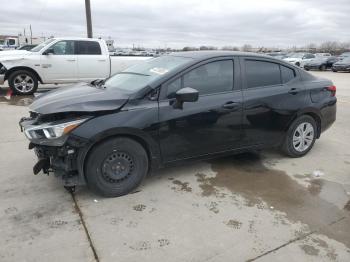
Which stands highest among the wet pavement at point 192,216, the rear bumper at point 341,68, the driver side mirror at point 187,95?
the driver side mirror at point 187,95

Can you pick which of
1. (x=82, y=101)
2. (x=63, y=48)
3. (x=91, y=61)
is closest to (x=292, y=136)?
(x=82, y=101)

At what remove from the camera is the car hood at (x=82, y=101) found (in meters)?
3.71

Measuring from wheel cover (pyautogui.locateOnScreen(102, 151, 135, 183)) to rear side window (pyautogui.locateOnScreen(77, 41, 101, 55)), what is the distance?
867cm

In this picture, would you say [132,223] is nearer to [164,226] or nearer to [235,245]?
[164,226]

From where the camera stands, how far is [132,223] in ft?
11.3

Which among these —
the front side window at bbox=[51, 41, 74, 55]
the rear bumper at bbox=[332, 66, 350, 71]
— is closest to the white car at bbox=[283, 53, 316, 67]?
the rear bumper at bbox=[332, 66, 350, 71]

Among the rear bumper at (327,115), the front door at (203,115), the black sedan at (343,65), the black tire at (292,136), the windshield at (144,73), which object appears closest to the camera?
the front door at (203,115)

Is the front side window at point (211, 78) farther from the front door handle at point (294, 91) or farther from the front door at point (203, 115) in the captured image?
the front door handle at point (294, 91)

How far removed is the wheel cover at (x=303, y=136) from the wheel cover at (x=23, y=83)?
8.75m

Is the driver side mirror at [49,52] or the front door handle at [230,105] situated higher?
the driver side mirror at [49,52]

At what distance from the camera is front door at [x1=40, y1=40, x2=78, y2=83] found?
1125cm

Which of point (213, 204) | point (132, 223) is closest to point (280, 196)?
point (213, 204)

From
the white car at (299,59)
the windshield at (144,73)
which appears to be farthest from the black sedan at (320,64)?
the windshield at (144,73)

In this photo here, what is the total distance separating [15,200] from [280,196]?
2.93m
